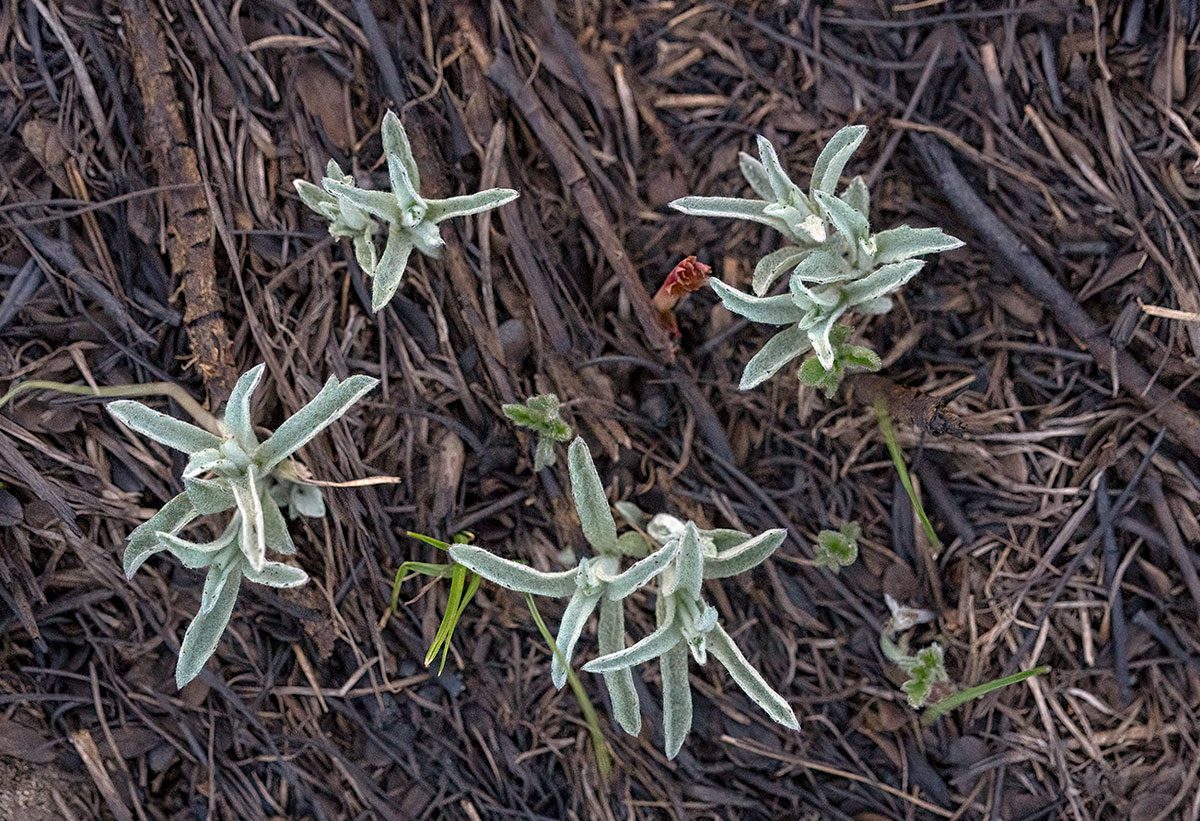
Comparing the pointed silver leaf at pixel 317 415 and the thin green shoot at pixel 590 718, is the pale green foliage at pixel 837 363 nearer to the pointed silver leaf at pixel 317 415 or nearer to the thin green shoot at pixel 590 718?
the thin green shoot at pixel 590 718

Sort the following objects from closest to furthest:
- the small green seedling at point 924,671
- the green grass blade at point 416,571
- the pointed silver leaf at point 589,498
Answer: the pointed silver leaf at point 589,498
the green grass blade at point 416,571
the small green seedling at point 924,671

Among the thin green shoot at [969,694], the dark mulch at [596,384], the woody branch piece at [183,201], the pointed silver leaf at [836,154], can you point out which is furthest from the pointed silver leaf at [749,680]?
the woody branch piece at [183,201]

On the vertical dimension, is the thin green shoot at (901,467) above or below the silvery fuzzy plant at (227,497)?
below

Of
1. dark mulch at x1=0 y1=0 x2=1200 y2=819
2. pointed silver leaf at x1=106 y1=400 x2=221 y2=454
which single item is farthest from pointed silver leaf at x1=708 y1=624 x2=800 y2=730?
pointed silver leaf at x1=106 y1=400 x2=221 y2=454

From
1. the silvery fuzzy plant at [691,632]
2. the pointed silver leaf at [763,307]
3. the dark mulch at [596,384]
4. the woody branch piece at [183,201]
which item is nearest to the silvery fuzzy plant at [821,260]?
the pointed silver leaf at [763,307]

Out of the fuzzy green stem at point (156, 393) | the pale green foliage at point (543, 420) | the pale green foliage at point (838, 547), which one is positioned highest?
the fuzzy green stem at point (156, 393)

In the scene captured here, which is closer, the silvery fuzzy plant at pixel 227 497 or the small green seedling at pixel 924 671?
the silvery fuzzy plant at pixel 227 497

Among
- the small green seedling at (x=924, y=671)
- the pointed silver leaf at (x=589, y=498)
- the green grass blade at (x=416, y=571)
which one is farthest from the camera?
the small green seedling at (x=924, y=671)
